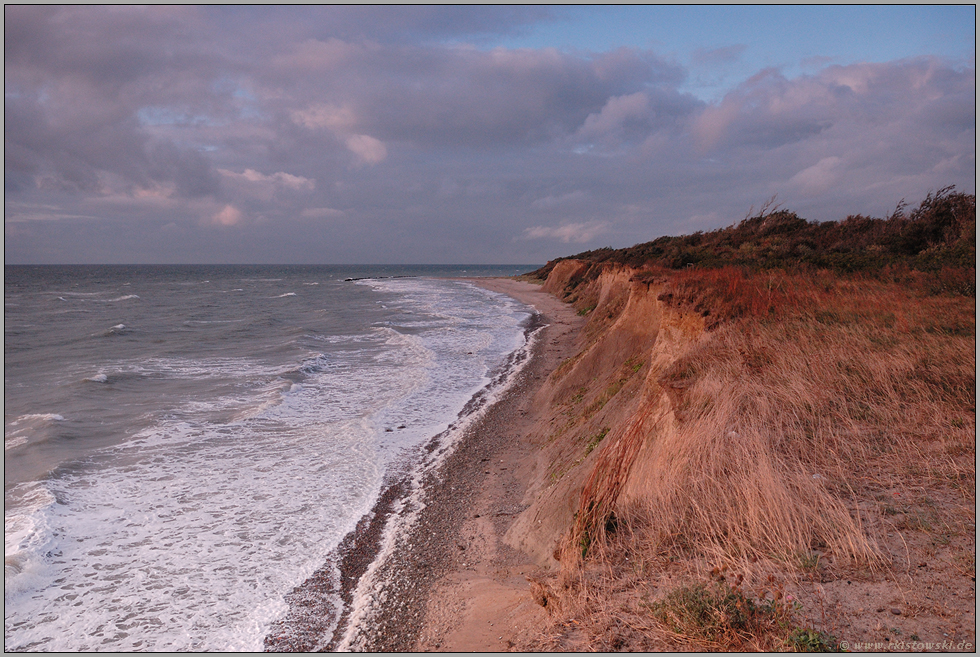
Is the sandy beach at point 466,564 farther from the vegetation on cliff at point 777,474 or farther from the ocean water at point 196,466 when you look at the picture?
the ocean water at point 196,466

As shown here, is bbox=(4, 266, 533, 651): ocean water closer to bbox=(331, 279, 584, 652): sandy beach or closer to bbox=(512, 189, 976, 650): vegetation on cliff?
bbox=(331, 279, 584, 652): sandy beach

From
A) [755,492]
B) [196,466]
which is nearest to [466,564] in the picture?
[755,492]

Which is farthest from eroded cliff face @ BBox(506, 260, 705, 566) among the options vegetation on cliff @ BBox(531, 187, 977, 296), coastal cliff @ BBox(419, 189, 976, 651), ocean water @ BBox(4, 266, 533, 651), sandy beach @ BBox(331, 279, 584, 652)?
vegetation on cliff @ BBox(531, 187, 977, 296)

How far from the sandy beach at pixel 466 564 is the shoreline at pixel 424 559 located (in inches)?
0.6

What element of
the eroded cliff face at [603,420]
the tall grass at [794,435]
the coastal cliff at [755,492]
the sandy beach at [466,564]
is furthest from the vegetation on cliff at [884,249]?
the sandy beach at [466,564]

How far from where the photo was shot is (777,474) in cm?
482

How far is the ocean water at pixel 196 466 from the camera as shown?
6598mm

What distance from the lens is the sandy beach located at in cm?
532

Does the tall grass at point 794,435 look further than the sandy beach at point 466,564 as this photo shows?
No

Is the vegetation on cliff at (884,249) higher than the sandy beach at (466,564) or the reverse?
higher

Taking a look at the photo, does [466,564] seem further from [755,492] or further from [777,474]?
[777,474]

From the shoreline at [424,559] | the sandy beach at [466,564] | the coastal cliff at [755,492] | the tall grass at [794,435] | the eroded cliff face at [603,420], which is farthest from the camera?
the eroded cliff face at [603,420]

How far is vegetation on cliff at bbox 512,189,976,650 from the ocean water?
4.31m

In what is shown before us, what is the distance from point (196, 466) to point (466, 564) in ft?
23.4
